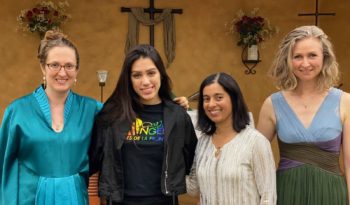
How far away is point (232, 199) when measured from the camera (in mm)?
1906

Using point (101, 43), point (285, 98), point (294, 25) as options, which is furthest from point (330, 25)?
point (285, 98)

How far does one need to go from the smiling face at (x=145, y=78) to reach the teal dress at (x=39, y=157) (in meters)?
0.28

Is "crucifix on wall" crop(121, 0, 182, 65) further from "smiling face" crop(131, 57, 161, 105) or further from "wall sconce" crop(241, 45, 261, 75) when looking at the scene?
"smiling face" crop(131, 57, 161, 105)

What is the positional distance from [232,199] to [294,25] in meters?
5.00

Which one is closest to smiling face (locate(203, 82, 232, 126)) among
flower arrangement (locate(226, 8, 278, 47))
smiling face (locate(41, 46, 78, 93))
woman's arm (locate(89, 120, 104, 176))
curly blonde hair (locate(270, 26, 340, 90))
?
curly blonde hair (locate(270, 26, 340, 90))

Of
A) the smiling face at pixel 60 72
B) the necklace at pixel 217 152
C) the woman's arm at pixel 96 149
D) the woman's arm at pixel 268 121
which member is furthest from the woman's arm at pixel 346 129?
the smiling face at pixel 60 72

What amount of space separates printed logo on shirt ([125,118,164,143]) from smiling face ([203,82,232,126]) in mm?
224

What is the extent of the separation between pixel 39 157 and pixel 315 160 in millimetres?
1129

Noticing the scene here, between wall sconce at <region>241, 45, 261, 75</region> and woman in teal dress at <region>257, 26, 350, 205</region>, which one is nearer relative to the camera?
woman in teal dress at <region>257, 26, 350, 205</region>

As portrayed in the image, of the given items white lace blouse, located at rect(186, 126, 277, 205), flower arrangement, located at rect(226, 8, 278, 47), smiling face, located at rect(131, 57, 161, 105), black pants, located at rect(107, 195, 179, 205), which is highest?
flower arrangement, located at rect(226, 8, 278, 47)

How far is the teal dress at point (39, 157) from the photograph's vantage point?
1951 mm

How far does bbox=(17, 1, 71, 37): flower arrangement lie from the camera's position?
5.52 meters

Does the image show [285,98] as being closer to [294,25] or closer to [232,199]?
[232,199]

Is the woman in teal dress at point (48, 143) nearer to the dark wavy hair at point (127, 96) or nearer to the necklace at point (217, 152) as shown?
the dark wavy hair at point (127, 96)
